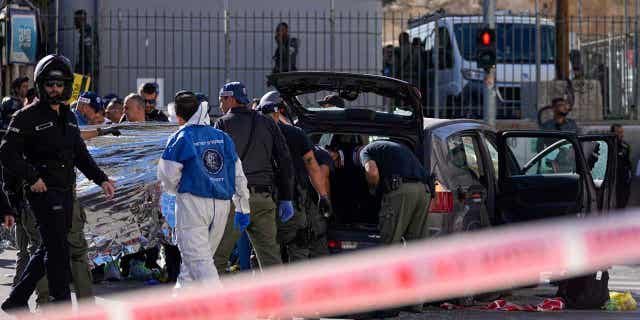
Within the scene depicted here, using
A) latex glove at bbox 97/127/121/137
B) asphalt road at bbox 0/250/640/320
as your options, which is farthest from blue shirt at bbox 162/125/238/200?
latex glove at bbox 97/127/121/137

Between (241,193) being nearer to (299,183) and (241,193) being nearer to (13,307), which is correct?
(299,183)

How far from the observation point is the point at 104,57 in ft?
64.0

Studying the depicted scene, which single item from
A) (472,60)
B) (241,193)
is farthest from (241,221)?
(472,60)

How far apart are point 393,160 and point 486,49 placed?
9262mm

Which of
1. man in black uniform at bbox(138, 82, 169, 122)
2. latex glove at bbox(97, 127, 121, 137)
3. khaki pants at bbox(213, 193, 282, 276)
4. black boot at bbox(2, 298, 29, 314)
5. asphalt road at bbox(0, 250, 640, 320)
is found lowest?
asphalt road at bbox(0, 250, 640, 320)

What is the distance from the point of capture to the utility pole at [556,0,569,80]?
21969mm

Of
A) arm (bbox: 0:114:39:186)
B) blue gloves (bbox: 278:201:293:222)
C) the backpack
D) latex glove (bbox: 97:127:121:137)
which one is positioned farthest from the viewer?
latex glove (bbox: 97:127:121:137)

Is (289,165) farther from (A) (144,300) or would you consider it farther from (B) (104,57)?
(B) (104,57)

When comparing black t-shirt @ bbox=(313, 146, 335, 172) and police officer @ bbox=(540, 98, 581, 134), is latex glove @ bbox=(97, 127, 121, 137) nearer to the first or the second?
black t-shirt @ bbox=(313, 146, 335, 172)

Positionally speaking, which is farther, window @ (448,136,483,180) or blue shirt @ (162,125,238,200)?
window @ (448,136,483,180)

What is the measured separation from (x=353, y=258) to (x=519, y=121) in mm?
10756

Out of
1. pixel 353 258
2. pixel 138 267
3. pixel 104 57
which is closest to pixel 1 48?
pixel 104 57

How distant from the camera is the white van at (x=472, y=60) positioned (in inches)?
806

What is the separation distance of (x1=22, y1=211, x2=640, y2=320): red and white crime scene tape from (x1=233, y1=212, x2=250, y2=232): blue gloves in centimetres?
44
